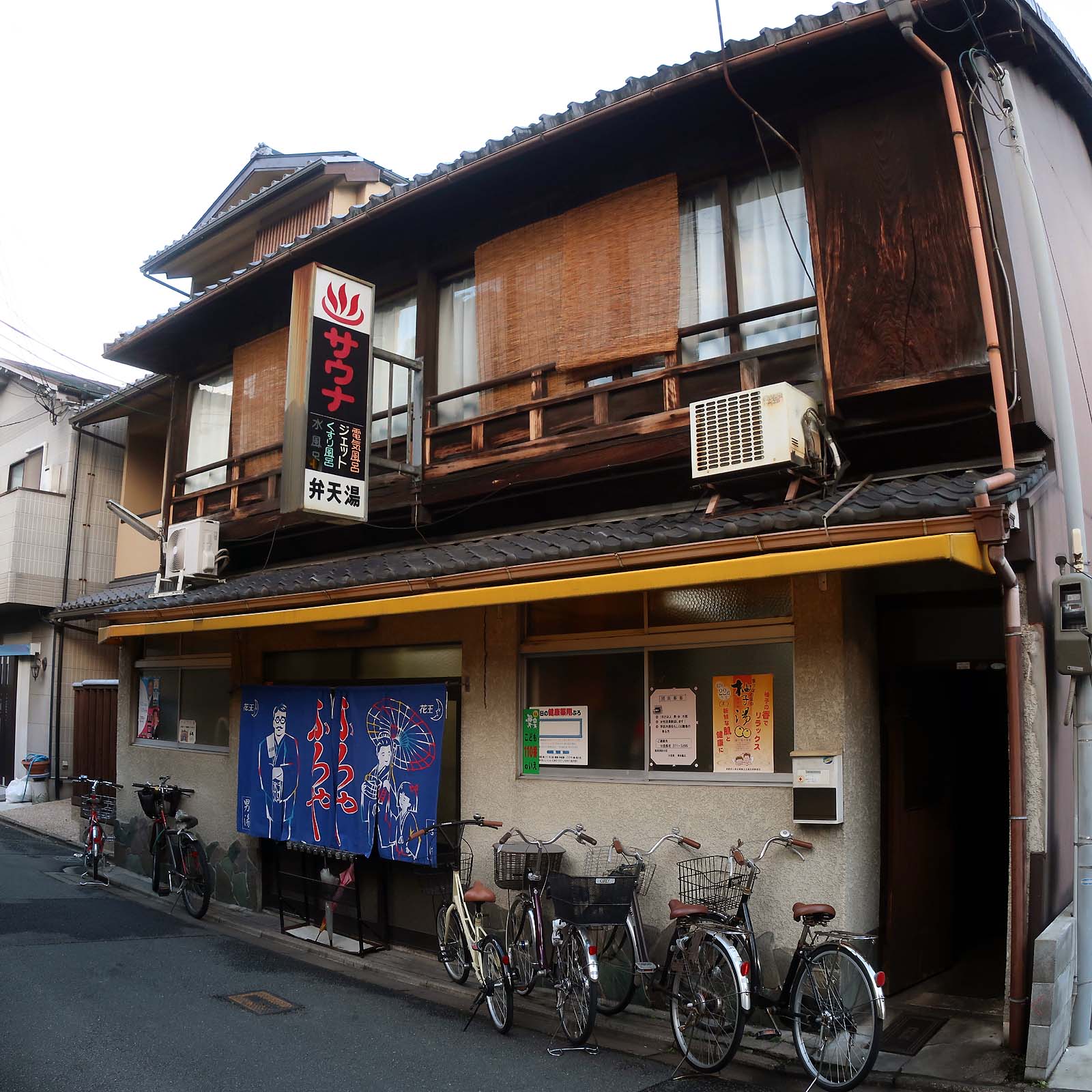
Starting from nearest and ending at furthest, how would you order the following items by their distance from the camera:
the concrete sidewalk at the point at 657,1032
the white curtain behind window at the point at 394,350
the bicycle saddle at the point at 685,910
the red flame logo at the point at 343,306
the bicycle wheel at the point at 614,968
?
the concrete sidewalk at the point at 657,1032 → the bicycle saddle at the point at 685,910 → the bicycle wheel at the point at 614,968 → the red flame logo at the point at 343,306 → the white curtain behind window at the point at 394,350

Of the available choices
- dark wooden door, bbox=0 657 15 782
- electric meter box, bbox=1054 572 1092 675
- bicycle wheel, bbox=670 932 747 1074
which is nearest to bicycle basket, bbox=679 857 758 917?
bicycle wheel, bbox=670 932 747 1074

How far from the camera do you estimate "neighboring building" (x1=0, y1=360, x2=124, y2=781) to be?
20547 mm

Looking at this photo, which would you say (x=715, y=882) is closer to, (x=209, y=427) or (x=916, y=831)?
(x=916, y=831)

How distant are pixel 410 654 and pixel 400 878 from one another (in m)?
2.39

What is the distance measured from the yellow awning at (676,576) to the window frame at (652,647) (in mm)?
631

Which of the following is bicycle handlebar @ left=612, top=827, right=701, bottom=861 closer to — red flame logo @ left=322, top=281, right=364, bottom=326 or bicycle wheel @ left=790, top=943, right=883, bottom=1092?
bicycle wheel @ left=790, top=943, right=883, bottom=1092

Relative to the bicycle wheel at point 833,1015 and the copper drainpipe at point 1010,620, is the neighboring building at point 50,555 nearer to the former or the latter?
the bicycle wheel at point 833,1015

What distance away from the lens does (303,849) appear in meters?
10.5

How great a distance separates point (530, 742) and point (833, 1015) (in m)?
3.78

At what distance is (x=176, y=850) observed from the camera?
11766 mm

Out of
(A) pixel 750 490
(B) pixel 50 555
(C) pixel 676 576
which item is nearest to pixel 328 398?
(A) pixel 750 490

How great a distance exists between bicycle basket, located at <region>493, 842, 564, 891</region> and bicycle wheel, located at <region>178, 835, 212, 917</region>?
16.5 feet

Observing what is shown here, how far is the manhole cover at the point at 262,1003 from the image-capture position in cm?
770

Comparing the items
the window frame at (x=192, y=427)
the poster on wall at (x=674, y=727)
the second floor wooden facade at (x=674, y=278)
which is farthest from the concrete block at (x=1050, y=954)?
the window frame at (x=192, y=427)
